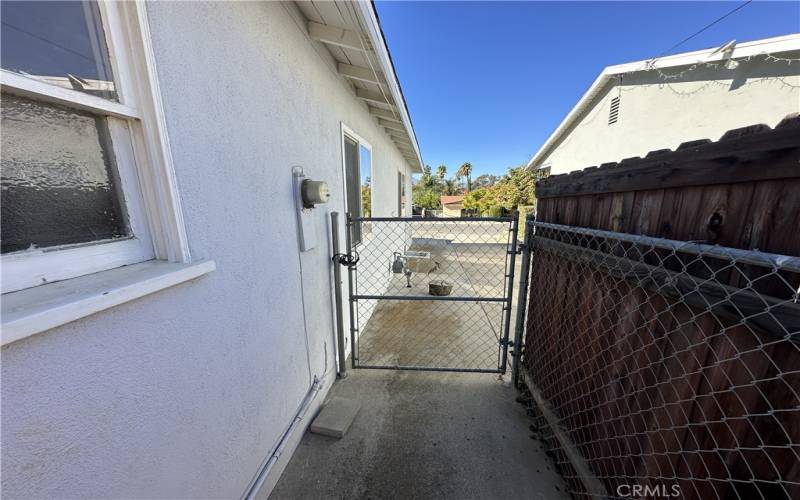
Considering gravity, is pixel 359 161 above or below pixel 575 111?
below

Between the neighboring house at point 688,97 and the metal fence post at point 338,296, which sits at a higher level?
the neighboring house at point 688,97

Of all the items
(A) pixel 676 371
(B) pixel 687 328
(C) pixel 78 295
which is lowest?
(A) pixel 676 371

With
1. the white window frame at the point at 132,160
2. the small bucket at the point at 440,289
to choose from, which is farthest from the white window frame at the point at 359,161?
the white window frame at the point at 132,160

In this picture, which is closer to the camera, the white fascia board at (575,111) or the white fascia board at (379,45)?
the white fascia board at (379,45)

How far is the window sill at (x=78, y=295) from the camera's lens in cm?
65

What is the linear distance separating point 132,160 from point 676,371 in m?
2.33

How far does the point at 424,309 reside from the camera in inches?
182

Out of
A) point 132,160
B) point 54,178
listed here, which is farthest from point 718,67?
point 54,178

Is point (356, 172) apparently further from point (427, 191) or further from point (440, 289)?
point (427, 191)

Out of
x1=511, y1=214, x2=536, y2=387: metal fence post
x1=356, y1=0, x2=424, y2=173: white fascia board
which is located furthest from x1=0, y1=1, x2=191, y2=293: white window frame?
x1=511, y1=214, x2=536, y2=387: metal fence post

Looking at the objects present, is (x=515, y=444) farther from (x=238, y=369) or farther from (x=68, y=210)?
(x=68, y=210)

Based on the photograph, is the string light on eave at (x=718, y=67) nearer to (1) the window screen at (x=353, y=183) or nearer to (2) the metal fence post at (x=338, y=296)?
(1) the window screen at (x=353, y=183)

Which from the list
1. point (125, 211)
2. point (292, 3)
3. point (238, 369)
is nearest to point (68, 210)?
point (125, 211)

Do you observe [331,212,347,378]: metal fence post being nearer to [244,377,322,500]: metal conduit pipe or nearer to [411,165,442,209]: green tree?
[244,377,322,500]: metal conduit pipe
